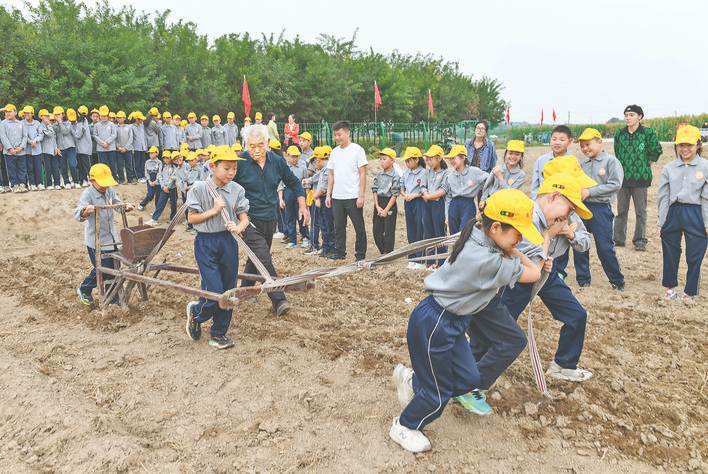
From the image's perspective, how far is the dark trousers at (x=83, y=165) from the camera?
12758 millimetres

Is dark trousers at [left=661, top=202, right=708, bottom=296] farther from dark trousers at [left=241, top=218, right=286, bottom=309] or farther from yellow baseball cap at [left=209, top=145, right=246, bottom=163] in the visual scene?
yellow baseball cap at [left=209, top=145, right=246, bottom=163]

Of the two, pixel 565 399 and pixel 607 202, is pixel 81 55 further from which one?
pixel 565 399

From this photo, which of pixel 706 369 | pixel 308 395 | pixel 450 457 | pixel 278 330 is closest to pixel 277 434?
pixel 308 395

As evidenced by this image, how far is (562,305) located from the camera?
3.94m

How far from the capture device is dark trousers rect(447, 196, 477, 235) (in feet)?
23.6

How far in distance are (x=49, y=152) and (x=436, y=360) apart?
39.4ft

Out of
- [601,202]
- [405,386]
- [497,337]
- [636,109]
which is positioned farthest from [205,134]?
[497,337]

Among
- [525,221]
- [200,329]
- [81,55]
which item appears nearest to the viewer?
[525,221]

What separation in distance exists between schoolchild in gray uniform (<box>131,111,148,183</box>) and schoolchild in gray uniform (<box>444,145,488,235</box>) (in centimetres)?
928

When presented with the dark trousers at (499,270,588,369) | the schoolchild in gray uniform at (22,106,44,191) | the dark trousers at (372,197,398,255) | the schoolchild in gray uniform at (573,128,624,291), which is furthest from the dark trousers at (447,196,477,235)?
the schoolchild in gray uniform at (22,106,44,191)

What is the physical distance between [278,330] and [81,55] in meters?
14.3

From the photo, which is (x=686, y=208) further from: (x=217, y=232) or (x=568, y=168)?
(x=217, y=232)

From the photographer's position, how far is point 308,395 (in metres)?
4.04

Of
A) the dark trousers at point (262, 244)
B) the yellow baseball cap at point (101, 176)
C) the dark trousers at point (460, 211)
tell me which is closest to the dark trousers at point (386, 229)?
the dark trousers at point (460, 211)
